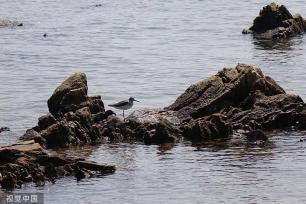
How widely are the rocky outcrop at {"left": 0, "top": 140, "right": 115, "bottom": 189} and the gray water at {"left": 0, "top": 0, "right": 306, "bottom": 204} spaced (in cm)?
40

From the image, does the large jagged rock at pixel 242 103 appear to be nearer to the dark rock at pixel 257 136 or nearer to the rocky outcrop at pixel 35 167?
the dark rock at pixel 257 136

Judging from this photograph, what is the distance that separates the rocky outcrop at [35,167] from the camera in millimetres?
25484

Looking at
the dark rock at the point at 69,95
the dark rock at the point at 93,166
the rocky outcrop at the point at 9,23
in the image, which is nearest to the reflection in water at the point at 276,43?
the rocky outcrop at the point at 9,23

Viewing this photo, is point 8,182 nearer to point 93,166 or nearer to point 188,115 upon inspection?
point 93,166

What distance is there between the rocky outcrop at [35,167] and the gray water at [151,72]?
40cm

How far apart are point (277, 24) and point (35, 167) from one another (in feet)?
126

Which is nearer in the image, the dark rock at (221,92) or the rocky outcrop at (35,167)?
the rocky outcrop at (35,167)

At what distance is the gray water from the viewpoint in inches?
997

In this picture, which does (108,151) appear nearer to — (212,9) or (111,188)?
(111,188)

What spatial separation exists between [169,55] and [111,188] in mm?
29969

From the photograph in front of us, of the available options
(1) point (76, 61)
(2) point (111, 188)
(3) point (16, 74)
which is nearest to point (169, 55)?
(1) point (76, 61)

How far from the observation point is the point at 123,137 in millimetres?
31812

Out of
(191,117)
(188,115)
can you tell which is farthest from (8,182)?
(188,115)

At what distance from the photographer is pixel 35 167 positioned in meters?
25.9
